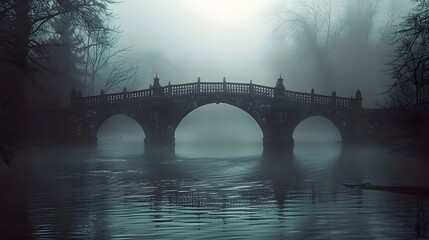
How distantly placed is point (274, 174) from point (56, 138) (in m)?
28.0

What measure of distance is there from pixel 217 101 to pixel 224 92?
0.95 metres

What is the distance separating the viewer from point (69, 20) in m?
16.6

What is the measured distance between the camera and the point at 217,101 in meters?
46.6

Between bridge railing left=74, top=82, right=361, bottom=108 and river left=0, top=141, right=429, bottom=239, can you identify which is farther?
bridge railing left=74, top=82, right=361, bottom=108

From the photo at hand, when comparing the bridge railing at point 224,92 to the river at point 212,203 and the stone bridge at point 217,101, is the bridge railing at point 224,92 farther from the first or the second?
the river at point 212,203

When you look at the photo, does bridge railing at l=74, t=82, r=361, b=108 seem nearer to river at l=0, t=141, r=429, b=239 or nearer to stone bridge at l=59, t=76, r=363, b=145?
stone bridge at l=59, t=76, r=363, b=145

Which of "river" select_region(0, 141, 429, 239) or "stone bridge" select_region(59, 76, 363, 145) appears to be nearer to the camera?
"river" select_region(0, 141, 429, 239)

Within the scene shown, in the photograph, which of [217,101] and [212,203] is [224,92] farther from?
[212,203]

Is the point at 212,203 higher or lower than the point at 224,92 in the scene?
lower

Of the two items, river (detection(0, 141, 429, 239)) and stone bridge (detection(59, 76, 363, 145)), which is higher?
stone bridge (detection(59, 76, 363, 145))

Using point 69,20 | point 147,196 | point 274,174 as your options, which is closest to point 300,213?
point 147,196

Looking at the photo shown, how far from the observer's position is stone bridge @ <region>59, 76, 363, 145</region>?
1818 inches

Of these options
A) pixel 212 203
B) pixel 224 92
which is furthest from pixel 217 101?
pixel 212 203

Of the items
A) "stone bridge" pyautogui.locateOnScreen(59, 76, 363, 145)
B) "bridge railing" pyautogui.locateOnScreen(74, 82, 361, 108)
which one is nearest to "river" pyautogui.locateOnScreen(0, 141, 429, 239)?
"stone bridge" pyautogui.locateOnScreen(59, 76, 363, 145)
